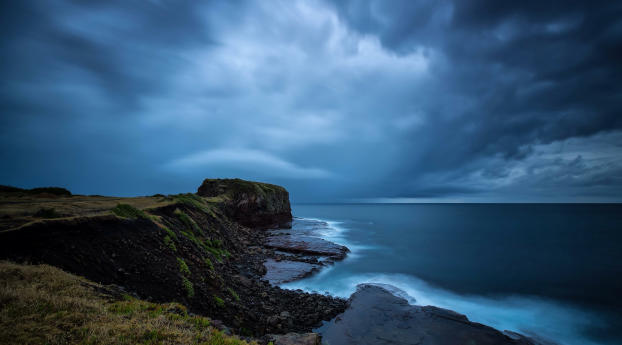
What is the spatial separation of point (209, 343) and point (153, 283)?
4688 mm

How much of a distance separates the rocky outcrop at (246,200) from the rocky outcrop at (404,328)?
35.4m

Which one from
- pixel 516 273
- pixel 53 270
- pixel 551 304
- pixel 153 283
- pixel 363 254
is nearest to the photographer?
pixel 53 270

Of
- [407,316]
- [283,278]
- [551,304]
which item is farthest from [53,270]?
[551,304]

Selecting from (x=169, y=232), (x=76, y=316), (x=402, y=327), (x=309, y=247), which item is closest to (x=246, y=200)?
(x=309, y=247)

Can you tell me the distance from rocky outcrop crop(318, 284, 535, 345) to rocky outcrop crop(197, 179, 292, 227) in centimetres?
3545

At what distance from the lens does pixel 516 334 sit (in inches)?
503

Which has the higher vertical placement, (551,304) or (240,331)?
(240,331)

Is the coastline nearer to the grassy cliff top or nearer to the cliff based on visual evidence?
the cliff

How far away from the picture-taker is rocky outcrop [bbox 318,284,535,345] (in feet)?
37.3

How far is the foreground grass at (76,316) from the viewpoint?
4.66 metres

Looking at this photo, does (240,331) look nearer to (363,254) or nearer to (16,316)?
(16,316)

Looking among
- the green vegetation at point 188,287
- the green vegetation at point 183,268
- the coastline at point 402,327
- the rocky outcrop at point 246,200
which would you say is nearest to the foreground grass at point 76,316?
the green vegetation at point 188,287

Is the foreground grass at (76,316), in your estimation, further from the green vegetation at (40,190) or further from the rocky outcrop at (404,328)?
the green vegetation at (40,190)

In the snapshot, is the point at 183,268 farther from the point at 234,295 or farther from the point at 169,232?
the point at 169,232
